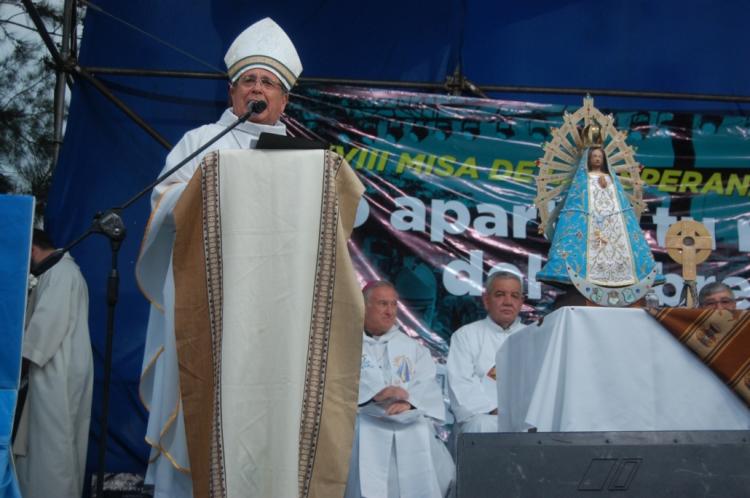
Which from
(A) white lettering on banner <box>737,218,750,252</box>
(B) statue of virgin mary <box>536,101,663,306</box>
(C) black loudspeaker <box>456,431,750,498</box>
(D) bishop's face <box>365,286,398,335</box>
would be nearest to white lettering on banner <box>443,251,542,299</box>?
(D) bishop's face <box>365,286,398,335</box>

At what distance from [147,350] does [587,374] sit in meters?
1.56

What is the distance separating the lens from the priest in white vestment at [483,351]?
20.4 ft

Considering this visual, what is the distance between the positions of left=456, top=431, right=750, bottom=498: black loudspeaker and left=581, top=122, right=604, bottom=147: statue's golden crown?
6.80 ft

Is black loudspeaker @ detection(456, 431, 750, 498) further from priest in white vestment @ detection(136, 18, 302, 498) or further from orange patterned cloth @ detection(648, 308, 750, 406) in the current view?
priest in white vestment @ detection(136, 18, 302, 498)

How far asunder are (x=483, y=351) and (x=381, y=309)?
657mm

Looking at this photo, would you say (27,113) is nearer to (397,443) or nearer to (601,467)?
(397,443)

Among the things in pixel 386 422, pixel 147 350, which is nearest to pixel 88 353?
pixel 386 422

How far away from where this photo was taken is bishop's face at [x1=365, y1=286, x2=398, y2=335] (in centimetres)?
626

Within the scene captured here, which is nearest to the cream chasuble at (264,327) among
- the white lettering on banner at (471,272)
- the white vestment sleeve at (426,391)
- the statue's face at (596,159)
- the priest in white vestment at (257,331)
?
the priest in white vestment at (257,331)

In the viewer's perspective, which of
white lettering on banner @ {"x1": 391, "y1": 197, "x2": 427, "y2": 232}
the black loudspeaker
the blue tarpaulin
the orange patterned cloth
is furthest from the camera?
white lettering on banner @ {"x1": 391, "y1": 197, "x2": 427, "y2": 232}

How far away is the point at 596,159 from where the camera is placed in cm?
486

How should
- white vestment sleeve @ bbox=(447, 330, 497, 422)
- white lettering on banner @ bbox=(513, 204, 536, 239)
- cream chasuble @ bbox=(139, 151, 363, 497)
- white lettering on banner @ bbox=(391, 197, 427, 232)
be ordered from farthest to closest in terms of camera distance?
1. white lettering on banner @ bbox=(513, 204, 536, 239)
2. white lettering on banner @ bbox=(391, 197, 427, 232)
3. white vestment sleeve @ bbox=(447, 330, 497, 422)
4. cream chasuble @ bbox=(139, 151, 363, 497)

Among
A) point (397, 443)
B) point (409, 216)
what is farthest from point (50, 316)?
point (409, 216)

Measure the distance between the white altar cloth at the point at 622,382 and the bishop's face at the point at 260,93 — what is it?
4.23 feet
